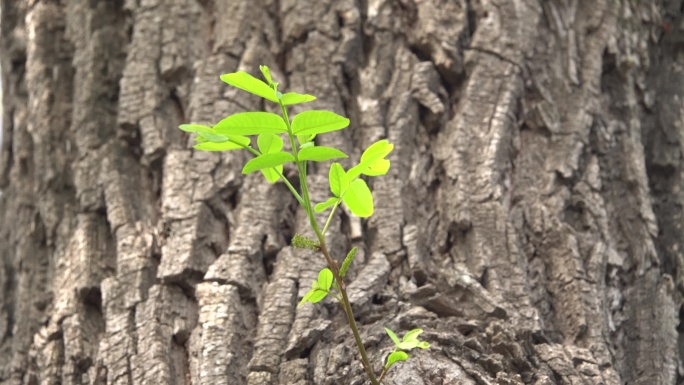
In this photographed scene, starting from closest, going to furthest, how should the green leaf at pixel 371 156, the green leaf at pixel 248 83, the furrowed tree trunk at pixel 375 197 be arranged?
the green leaf at pixel 248 83 → the green leaf at pixel 371 156 → the furrowed tree trunk at pixel 375 197

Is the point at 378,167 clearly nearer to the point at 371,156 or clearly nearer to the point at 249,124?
the point at 371,156

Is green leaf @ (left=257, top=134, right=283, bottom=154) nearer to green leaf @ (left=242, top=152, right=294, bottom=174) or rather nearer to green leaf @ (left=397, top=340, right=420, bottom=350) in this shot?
green leaf @ (left=242, top=152, right=294, bottom=174)

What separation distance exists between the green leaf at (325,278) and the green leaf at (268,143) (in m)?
0.22

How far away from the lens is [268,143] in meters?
1.39

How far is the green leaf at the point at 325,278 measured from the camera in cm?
141

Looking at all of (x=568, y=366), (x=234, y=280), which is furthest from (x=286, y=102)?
(x=568, y=366)

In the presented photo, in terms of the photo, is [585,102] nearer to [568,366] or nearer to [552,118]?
[552,118]

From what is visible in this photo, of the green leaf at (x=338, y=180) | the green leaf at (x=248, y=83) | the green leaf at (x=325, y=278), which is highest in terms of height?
the green leaf at (x=248, y=83)

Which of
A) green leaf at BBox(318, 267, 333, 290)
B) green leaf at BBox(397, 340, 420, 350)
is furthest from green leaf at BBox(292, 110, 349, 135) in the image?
green leaf at BBox(397, 340, 420, 350)

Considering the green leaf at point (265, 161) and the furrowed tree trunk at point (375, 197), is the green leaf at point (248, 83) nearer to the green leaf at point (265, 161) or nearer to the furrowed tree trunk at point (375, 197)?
the green leaf at point (265, 161)

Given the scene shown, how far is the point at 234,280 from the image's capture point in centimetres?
187

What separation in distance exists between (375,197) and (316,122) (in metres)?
0.72

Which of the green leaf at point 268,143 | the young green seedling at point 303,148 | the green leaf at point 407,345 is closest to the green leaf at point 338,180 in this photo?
the young green seedling at point 303,148

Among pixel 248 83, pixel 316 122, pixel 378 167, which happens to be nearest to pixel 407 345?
pixel 378 167
